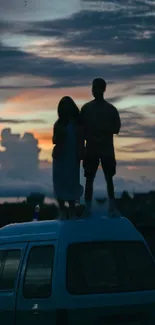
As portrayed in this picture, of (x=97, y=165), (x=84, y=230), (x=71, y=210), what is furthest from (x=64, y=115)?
(x=84, y=230)

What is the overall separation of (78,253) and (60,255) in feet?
0.70

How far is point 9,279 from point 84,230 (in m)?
1.13

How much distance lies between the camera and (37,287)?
9.70m

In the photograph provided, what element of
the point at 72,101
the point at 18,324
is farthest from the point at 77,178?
the point at 18,324

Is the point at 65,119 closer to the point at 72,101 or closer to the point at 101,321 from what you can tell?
the point at 72,101

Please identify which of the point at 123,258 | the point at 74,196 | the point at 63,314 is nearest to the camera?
the point at 63,314

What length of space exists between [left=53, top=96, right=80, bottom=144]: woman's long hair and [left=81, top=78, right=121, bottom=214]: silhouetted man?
0.09 metres

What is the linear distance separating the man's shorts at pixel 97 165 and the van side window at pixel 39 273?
1.38 meters

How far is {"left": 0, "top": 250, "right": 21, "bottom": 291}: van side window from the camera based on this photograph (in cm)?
1020

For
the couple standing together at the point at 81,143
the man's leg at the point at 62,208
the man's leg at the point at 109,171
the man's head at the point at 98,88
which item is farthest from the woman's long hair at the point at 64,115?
the man's leg at the point at 62,208

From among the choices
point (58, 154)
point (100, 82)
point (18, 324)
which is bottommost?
point (18, 324)

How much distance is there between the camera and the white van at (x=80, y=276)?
9383mm

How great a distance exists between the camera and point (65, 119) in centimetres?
1084

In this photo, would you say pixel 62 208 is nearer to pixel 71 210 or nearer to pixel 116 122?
pixel 71 210
